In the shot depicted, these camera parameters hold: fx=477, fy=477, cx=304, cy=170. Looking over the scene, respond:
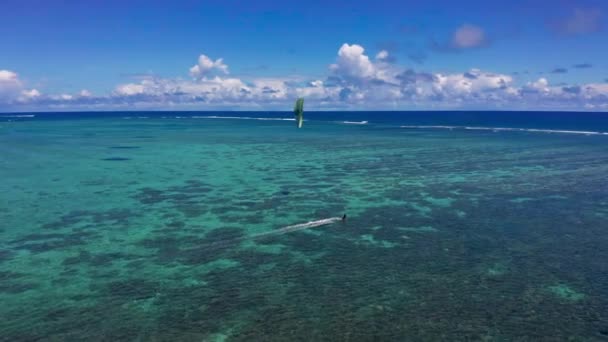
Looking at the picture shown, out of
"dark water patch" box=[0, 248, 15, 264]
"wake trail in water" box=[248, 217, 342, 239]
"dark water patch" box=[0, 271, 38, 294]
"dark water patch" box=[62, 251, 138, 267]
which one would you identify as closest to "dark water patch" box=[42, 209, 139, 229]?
"dark water patch" box=[0, 248, 15, 264]

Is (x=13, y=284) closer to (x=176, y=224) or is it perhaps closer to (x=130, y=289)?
(x=130, y=289)

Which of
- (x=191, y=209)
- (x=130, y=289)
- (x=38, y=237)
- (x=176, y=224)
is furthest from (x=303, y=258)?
(x=38, y=237)

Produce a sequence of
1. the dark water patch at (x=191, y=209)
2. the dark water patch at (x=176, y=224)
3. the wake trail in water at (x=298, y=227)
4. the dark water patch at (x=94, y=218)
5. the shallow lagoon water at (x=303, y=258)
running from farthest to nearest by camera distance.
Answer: the dark water patch at (x=191, y=209), the dark water patch at (x=94, y=218), the dark water patch at (x=176, y=224), the wake trail in water at (x=298, y=227), the shallow lagoon water at (x=303, y=258)

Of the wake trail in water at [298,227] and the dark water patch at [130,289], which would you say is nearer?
the dark water patch at [130,289]

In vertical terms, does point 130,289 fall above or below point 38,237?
below

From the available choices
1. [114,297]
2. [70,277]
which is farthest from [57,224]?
[114,297]

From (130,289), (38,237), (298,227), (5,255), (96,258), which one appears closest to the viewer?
(130,289)

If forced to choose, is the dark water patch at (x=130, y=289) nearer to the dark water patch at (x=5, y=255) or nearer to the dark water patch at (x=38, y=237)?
the dark water patch at (x=5, y=255)

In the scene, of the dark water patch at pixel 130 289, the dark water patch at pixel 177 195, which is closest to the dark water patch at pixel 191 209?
the dark water patch at pixel 177 195
